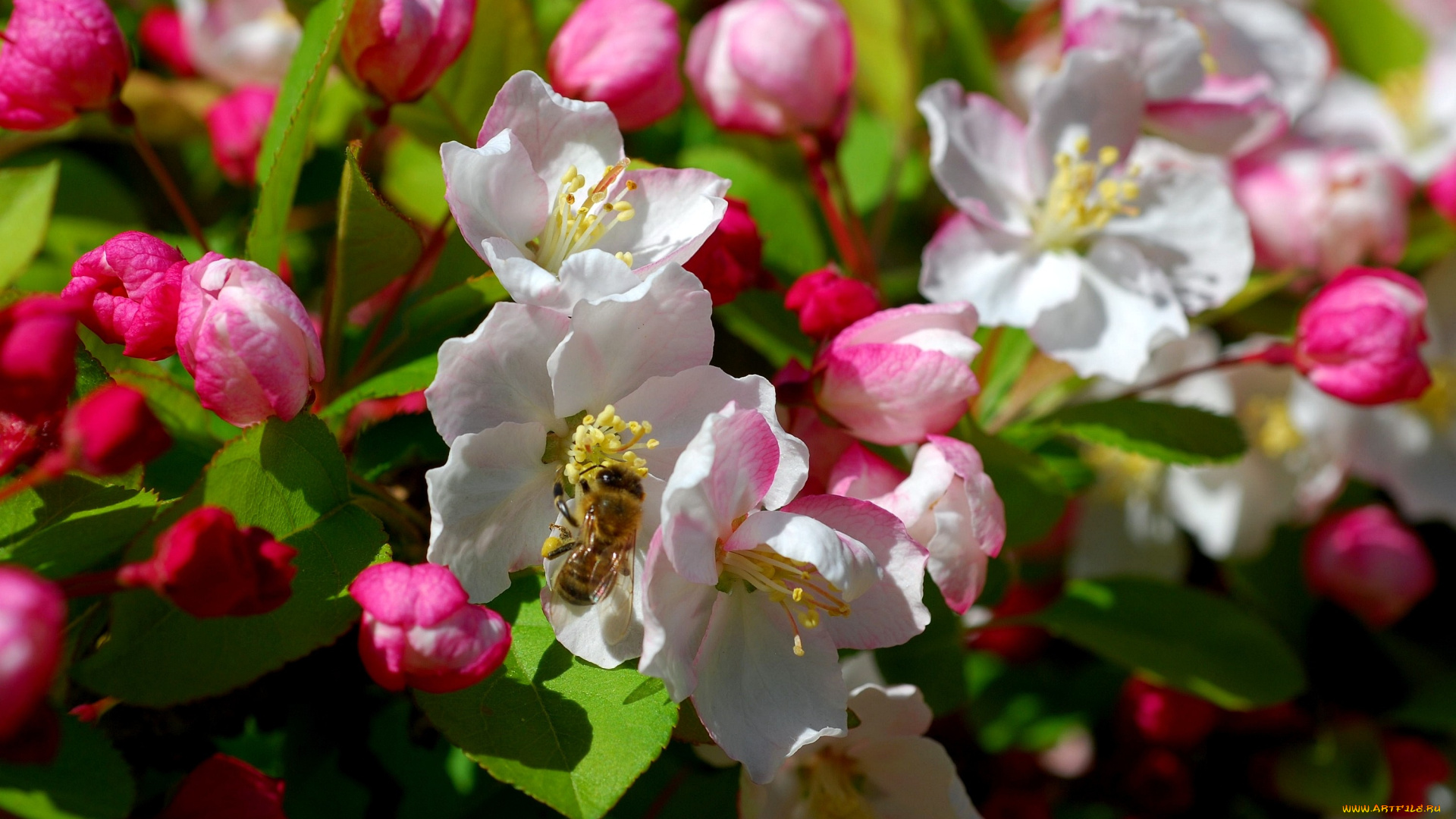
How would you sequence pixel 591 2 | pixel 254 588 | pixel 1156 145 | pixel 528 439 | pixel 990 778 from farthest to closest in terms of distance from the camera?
pixel 1156 145 < pixel 990 778 < pixel 591 2 < pixel 528 439 < pixel 254 588

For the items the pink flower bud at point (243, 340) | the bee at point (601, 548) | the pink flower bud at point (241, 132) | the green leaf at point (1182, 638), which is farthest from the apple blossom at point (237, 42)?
the green leaf at point (1182, 638)

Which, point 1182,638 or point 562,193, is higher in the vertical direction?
point 562,193

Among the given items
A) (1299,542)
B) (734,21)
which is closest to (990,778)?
(1299,542)

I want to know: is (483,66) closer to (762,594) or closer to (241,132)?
(241,132)

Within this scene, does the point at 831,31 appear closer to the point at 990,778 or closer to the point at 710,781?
the point at 710,781

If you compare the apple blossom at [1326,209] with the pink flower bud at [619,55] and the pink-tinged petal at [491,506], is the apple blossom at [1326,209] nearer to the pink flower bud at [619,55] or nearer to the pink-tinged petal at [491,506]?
the pink flower bud at [619,55]

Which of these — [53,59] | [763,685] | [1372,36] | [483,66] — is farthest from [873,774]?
[1372,36]
